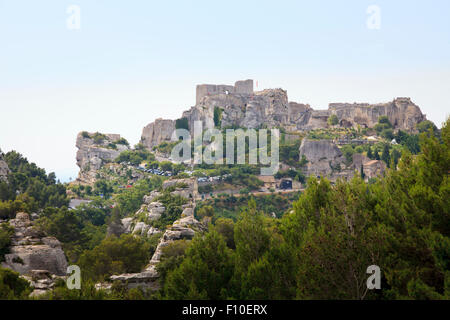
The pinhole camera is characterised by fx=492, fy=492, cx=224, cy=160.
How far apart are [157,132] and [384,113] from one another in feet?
141

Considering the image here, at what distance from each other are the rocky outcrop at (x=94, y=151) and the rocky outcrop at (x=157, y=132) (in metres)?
5.57

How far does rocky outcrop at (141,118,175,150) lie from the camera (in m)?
94.6

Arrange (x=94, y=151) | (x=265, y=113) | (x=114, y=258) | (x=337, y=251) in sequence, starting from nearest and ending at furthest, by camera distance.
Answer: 1. (x=337, y=251)
2. (x=114, y=258)
3. (x=94, y=151)
4. (x=265, y=113)

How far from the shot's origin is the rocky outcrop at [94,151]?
81.9m

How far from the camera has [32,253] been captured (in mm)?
25828

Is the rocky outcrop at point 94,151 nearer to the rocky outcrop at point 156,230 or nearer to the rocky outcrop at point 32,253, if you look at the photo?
the rocky outcrop at point 156,230

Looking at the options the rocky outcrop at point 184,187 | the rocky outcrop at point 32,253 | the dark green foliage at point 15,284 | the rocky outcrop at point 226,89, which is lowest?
the rocky outcrop at point 184,187

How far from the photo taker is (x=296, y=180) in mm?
67938

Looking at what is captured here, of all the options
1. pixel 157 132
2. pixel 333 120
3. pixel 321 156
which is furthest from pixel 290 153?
pixel 157 132

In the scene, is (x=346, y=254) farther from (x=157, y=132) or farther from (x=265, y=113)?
(x=157, y=132)

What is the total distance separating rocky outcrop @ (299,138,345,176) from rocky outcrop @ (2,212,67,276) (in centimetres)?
4970

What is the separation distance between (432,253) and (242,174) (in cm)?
5270

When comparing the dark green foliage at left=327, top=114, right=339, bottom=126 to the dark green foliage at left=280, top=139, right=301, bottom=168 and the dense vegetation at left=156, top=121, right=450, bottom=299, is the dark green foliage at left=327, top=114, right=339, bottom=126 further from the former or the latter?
the dense vegetation at left=156, top=121, right=450, bottom=299

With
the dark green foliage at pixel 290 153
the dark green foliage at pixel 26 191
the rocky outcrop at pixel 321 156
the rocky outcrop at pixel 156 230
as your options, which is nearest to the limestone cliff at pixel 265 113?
the dark green foliage at pixel 290 153
